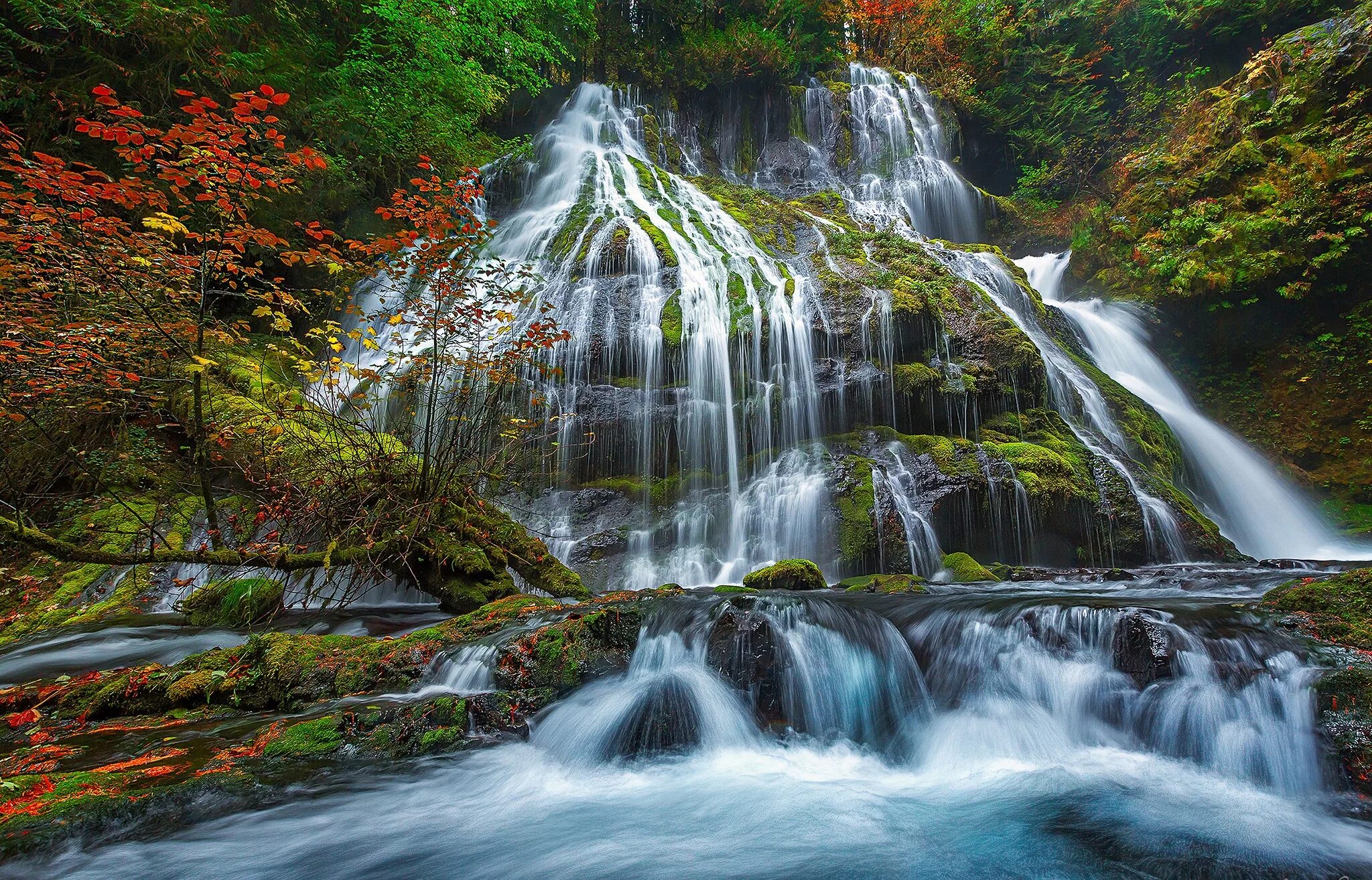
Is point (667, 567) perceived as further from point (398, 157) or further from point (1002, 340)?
point (398, 157)

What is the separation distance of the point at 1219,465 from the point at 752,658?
12691mm

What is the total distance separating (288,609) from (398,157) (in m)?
9.83

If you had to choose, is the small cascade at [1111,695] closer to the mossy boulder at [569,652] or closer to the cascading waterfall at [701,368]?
the mossy boulder at [569,652]

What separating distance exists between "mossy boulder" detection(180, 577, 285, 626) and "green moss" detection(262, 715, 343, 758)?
2.78m

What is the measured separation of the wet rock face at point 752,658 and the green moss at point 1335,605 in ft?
11.2

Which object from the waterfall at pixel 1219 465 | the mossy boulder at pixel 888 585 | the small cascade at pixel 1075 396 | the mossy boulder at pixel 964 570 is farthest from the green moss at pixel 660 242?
the waterfall at pixel 1219 465

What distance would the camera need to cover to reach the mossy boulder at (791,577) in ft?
22.9

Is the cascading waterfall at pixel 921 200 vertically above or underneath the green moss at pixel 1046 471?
above

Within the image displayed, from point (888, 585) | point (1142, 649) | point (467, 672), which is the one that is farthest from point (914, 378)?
point (467, 672)

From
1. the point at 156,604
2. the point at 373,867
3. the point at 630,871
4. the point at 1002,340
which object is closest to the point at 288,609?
the point at 156,604

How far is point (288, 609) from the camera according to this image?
5.94m

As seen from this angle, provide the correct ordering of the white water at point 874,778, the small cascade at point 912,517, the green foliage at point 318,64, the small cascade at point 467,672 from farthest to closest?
the small cascade at point 912,517
the green foliage at point 318,64
the small cascade at point 467,672
the white water at point 874,778

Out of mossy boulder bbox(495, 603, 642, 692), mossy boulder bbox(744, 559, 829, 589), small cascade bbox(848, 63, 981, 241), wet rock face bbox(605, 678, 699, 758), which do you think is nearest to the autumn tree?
mossy boulder bbox(495, 603, 642, 692)

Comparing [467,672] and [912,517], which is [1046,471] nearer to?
[912,517]
